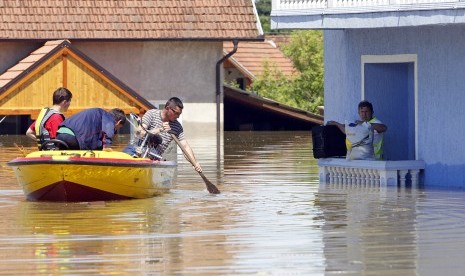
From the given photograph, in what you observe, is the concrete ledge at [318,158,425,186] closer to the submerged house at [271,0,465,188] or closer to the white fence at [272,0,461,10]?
the submerged house at [271,0,465,188]

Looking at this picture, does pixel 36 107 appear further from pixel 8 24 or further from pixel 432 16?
pixel 432 16

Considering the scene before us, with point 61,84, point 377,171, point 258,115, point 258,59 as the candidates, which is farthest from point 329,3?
point 258,59

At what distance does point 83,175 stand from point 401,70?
258 inches

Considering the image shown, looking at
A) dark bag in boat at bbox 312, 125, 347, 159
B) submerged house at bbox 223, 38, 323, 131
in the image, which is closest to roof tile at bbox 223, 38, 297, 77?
submerged house at bbox 223, 38, 323, 131

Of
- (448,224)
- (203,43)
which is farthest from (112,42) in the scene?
(448,224)

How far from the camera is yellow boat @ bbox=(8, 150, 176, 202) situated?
64.4ft

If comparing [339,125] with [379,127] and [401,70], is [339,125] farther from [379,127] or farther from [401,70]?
[401,70]

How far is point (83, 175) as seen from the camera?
64.8 feet

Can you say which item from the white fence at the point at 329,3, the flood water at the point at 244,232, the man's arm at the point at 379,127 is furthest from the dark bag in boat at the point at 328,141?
the white fence at the point at 329,3

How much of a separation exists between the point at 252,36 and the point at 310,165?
1585 cm

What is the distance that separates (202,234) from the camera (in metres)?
16.2

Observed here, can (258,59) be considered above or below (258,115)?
above

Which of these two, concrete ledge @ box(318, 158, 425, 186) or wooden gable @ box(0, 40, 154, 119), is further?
wooden gable @ box(0, 40, 154, 119)

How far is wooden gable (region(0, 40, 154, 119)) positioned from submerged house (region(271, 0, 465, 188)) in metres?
17.0
